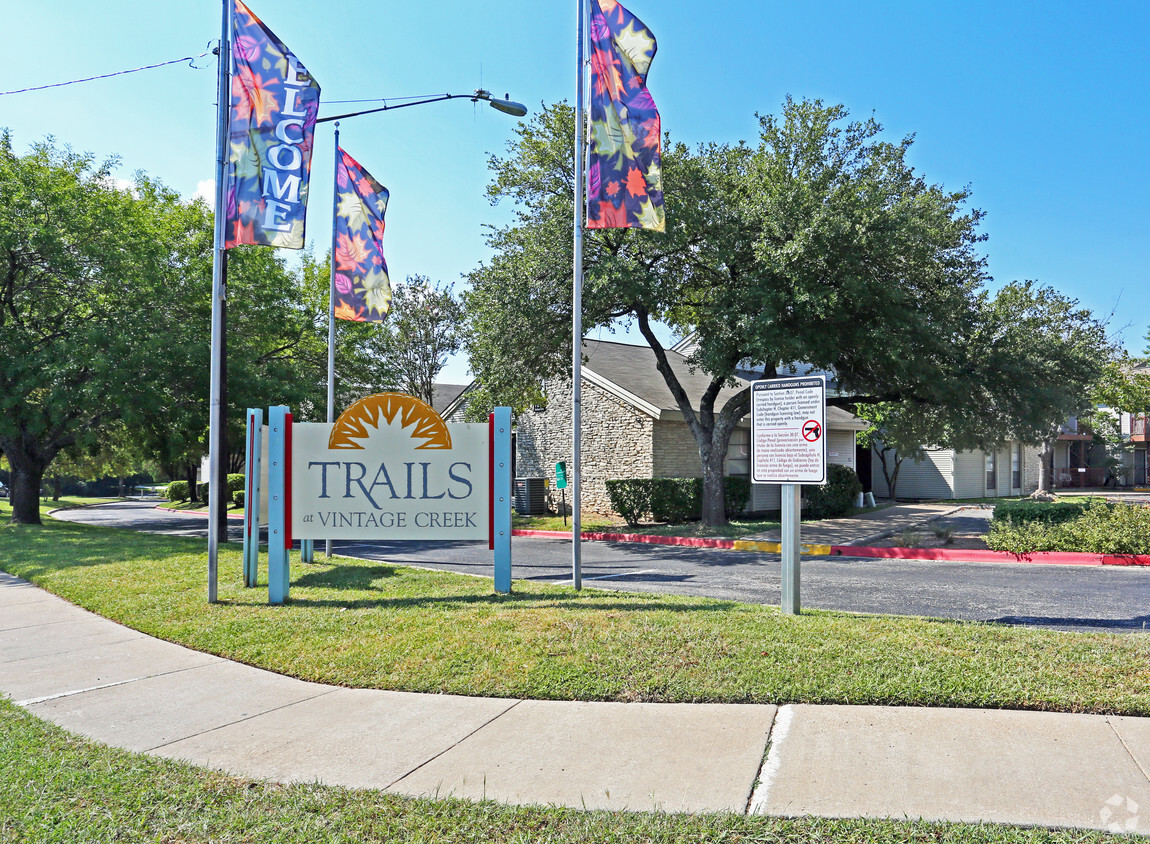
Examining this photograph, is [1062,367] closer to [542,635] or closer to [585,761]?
[542,635]

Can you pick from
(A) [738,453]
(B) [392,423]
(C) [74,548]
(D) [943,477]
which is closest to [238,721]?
(B) [392,423]

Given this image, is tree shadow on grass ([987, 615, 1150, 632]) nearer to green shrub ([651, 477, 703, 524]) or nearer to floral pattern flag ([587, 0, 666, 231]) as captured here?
floral pattern flag ([587, 0, 666, 231])

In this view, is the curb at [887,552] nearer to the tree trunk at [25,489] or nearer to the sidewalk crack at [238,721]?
the sidewalk crack at [238,721]

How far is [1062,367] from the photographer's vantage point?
59.3 feet

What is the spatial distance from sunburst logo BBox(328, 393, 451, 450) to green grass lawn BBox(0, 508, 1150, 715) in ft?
5.85

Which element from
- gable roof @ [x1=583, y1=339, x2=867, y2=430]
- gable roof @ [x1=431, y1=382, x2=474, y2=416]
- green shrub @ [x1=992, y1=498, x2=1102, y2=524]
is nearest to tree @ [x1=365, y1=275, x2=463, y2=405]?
gable roof @ [x1=431, y1=382, x2=474, y2=416]

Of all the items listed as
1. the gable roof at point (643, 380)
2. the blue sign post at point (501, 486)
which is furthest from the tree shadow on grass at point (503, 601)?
the gable roof at point (643, 380)

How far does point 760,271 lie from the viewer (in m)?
15.5

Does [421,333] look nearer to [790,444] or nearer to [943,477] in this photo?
[943,477]

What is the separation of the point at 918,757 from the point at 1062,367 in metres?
17.1

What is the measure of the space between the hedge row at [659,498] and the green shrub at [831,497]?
3.69 m

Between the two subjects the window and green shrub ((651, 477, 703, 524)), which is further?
the window

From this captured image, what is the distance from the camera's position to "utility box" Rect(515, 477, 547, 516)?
1004 inches

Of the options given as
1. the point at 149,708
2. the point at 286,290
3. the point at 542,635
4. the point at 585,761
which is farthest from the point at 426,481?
the point at 286,290
